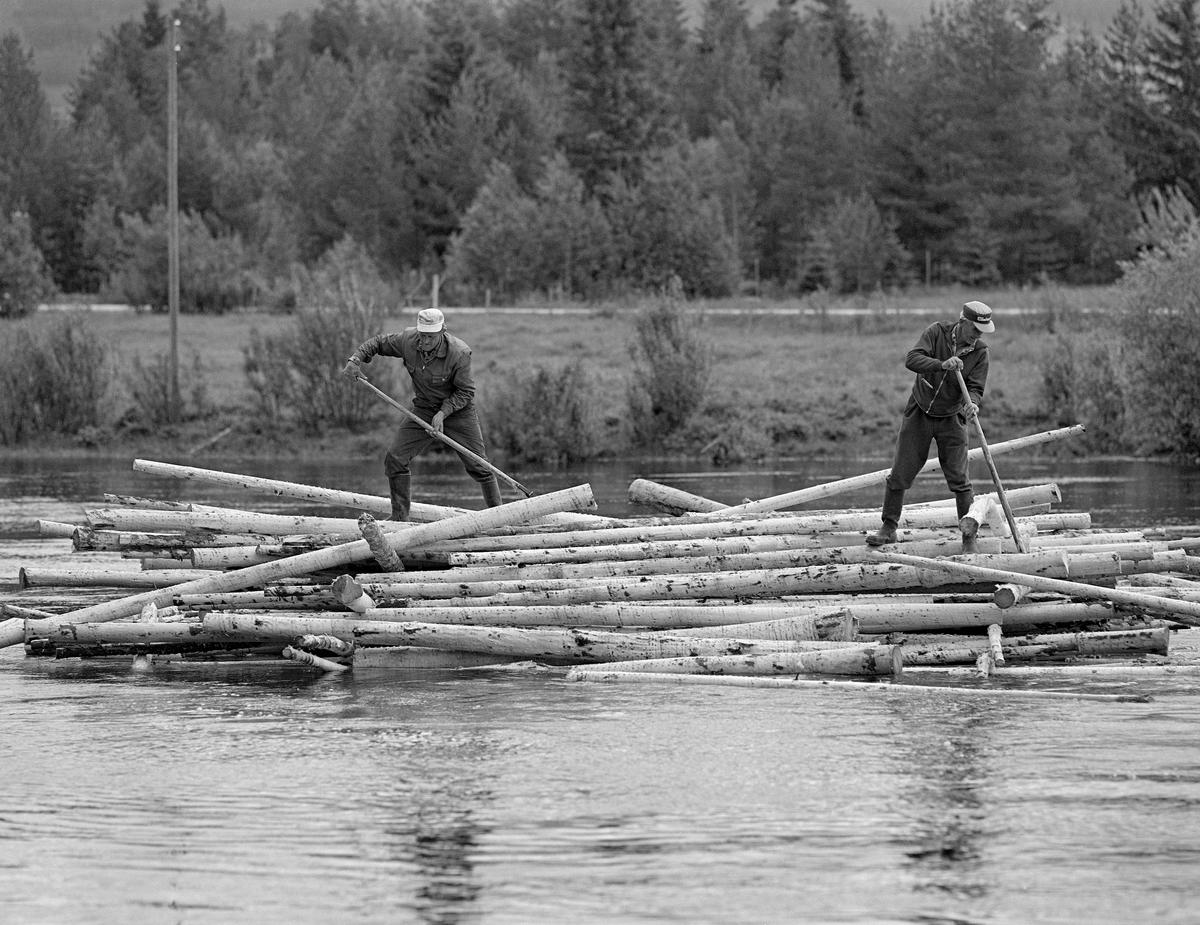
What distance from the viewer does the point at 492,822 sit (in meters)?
8.55

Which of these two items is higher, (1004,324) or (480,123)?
(480,123)

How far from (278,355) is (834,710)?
23.0 metres

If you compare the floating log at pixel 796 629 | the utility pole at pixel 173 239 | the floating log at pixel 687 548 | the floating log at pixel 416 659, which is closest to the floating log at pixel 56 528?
the floating log at pixel 416 659

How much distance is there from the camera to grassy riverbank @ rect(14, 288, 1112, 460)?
31547 mm

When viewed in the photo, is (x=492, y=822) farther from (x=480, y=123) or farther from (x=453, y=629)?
(x=480, y=123)

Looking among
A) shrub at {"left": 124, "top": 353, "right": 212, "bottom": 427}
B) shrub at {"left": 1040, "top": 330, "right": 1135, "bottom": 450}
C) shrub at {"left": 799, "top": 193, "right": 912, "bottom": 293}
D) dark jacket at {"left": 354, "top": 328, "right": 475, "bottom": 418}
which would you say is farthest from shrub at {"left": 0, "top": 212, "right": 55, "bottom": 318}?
dark jacket at {"left": 354, "top": 328, "right": 475, "bottom": 418}

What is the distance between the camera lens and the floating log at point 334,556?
478 inches

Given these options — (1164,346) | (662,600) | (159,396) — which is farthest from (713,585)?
(159,396)

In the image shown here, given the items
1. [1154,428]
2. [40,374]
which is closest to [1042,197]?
[1154,428]

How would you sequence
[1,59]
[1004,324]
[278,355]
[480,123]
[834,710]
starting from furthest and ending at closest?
[1,59]
[480,123]
[1004,324]
[278,355]
[834,710]

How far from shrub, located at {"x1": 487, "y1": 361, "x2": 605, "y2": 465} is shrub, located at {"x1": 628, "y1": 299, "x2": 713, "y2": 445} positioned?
877mm

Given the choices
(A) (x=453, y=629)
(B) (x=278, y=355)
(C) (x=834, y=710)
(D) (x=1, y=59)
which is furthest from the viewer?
(D) (x=1, y=59)

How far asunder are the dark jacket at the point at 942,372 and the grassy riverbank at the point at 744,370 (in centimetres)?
1805

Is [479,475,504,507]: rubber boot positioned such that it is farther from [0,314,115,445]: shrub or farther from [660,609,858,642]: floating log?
[0,314,115,445]: shrub
